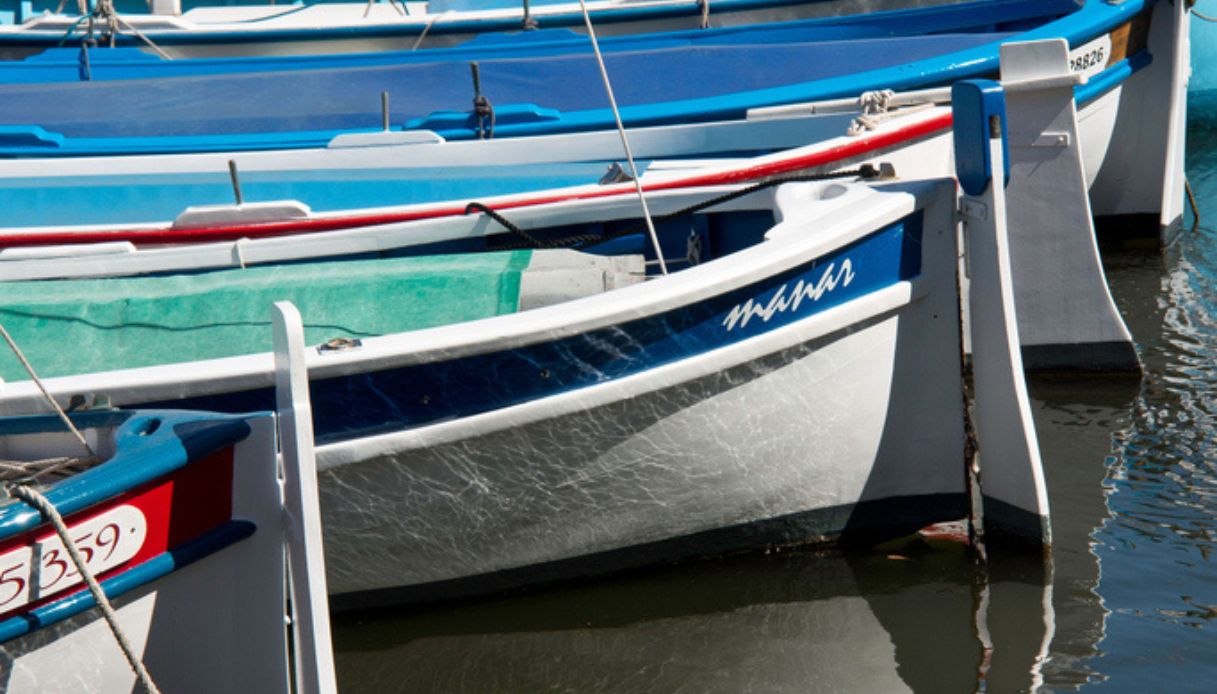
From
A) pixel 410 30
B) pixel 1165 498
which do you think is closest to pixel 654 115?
pixel 1165 498

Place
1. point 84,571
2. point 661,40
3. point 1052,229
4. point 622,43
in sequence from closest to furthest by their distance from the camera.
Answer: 1. point 84,571
2. point 1052,229
3. point 622,43
4. point 661,40

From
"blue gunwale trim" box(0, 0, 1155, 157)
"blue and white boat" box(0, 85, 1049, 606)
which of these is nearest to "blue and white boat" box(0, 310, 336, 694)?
"blue and white boat" box(0, 85, 1049, 606)

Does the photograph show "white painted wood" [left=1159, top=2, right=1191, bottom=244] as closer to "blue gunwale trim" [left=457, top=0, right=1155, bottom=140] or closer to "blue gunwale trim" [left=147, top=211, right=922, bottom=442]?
"blue gunwale trim" [left=457, top=0, right=1155, bottom=140]

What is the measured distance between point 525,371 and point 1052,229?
122 inches

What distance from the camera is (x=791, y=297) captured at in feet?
13.6

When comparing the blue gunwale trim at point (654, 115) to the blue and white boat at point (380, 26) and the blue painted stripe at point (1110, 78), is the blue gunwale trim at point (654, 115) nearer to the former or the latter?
the blue painted stripe at point (1110, 78)

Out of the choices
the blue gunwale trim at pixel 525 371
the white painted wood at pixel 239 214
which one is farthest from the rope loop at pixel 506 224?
the blue gunwale trim at pixel 525 371

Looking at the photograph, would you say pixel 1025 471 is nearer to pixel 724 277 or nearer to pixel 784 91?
pixel 724 277

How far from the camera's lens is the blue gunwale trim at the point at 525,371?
388 cm

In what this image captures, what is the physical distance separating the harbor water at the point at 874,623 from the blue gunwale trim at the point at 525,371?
0.77m

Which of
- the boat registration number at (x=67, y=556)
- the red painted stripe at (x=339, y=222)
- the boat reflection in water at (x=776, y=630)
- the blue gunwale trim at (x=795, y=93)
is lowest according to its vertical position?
the boat reflection in water at (x=776, y=630)

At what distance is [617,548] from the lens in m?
4.41

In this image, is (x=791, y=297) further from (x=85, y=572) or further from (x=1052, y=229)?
(x=1052, y=229)

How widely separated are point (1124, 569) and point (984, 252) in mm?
1116
